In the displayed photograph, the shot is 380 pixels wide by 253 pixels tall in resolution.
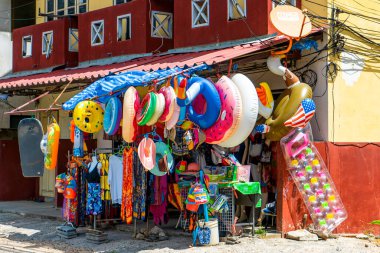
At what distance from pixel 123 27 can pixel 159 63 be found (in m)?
3.60

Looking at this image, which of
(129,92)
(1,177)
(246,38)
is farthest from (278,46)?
(1,177)

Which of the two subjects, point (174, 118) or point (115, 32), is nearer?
point (174, 118)

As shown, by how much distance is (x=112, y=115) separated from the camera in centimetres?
1069

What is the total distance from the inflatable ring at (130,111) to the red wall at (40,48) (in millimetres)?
Result: 7906

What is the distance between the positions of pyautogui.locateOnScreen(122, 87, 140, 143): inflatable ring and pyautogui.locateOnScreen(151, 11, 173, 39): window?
5414mm

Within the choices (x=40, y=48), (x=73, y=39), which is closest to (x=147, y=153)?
(x=73, y=39)

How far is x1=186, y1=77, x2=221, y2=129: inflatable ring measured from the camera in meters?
9.91

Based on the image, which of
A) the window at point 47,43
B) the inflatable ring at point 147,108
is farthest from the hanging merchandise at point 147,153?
the window at point 47,43

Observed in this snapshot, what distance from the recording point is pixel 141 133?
11094 mm

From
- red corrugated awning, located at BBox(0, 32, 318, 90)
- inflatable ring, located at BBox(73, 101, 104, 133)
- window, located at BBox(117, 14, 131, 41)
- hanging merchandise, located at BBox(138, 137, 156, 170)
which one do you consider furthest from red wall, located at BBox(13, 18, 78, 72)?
hanging merchandise, located at BBox(138, 137, 156, 170)

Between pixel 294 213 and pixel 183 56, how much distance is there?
4.29 metres

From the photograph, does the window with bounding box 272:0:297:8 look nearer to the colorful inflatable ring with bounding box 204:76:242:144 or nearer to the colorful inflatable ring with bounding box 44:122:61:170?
the colorful inflatable ring with bounding box 204:76:242:144

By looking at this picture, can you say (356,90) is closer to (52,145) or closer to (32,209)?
(52,145)

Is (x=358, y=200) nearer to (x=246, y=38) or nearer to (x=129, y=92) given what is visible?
(x=246, y=38)
